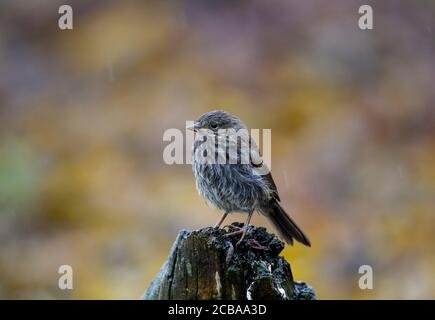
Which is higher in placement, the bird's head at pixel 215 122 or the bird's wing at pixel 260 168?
the bird's head at pixel 215 122

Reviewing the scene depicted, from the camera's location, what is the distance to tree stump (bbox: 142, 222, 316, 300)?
3184 mm

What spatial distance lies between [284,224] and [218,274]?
195 centimetres

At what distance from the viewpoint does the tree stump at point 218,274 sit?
3.18 meters

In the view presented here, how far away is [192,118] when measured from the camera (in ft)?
29.5

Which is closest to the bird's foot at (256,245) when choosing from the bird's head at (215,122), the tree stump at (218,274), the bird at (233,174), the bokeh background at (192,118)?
the tree stump at (218,274)

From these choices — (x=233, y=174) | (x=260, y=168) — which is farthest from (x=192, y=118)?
(x=233, y=174)

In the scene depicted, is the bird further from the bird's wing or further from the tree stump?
the tree stump

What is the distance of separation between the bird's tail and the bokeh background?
2237mm

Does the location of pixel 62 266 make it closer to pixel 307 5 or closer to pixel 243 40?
pixel 243 40

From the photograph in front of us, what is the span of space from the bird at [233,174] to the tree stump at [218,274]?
1.44 metres

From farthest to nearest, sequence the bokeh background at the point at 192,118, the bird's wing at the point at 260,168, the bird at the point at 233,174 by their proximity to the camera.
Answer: the bokeh background at the point at 192,118
the bird's wing at the point at 260,168
the bird at the point at 233,174

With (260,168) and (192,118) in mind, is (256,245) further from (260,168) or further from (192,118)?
(192,118)

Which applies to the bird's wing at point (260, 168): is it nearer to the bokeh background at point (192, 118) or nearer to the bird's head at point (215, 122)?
the bird's head at point (215, 122)

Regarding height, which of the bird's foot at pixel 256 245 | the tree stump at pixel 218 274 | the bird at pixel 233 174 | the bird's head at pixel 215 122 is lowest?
the tree stump at pixel 218 274
